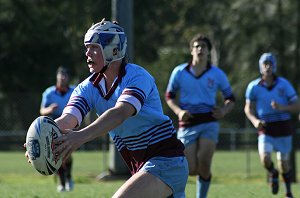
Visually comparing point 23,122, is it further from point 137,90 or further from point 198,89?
point 137,90

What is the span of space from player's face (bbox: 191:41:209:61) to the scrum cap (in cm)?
549

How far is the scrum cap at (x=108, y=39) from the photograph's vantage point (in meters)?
6.64

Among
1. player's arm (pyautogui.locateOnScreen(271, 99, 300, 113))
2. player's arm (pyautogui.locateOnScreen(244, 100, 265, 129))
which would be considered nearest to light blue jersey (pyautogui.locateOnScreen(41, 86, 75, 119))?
player's arm (pyautogui.locateOnScreen(244, 100, 265, 129))

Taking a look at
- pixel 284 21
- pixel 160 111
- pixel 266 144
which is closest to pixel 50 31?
pixel 284 21

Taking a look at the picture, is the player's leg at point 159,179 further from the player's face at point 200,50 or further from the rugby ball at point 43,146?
the player's face at point 200,50

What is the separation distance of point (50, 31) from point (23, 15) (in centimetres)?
162

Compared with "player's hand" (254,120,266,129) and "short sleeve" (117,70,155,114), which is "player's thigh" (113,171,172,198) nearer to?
"short sleeve" (117,70,155,114)

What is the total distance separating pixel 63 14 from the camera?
4431cm

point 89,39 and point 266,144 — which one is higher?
point 89,39

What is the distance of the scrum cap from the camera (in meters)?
6.64

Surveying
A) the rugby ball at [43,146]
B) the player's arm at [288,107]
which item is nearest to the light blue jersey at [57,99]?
the player's arm at [288,107]

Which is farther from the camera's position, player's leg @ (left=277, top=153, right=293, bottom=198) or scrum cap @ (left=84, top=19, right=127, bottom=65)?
player's leg @ (left=277, top=153, right=293, bottom=198)

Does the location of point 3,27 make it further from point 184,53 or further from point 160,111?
point 160,111

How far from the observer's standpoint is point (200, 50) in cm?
1220
